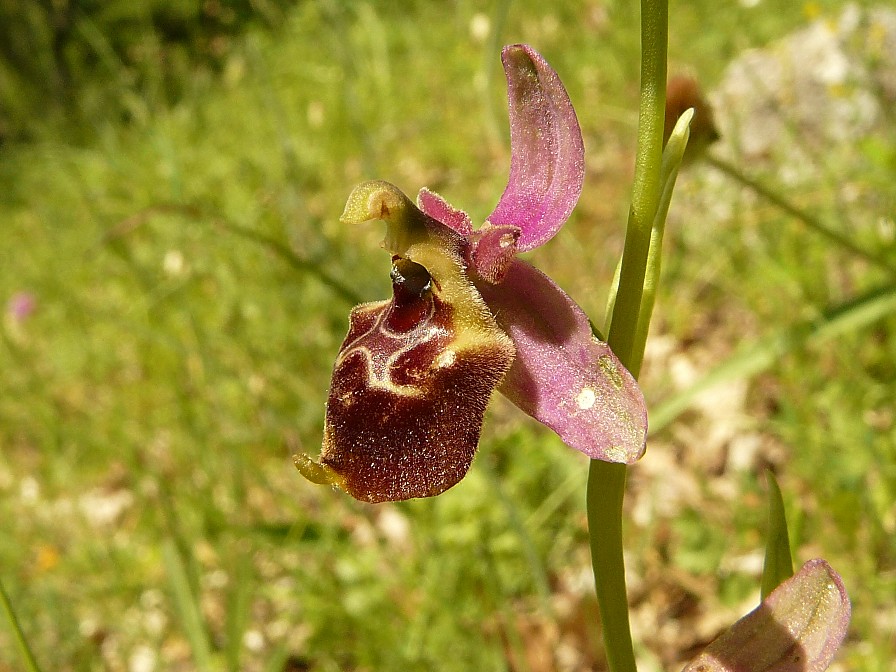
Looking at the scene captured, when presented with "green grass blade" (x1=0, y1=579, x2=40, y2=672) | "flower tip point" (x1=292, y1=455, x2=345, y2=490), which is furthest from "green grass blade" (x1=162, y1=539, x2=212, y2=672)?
"flower tip point" (x1=292, y1=455, x2=345, y2=490)

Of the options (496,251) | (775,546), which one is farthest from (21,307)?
(775,546)

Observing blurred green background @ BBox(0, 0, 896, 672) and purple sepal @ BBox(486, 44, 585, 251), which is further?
blurred green background @ BBox(0, 0, 896, 672)

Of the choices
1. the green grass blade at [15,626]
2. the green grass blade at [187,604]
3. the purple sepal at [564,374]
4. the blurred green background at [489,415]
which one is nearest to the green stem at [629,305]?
the purple sepal at [564,374]

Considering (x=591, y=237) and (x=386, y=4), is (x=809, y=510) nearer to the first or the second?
(x=591, y=237)

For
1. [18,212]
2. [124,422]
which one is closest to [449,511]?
[124,422]

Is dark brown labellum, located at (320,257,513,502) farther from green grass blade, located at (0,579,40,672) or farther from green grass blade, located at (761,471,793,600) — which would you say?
green grass blade, located at (0,579,40,672)

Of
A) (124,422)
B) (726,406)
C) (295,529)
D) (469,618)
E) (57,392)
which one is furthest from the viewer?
(57,392)

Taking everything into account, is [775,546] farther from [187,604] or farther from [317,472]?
[187,604]
